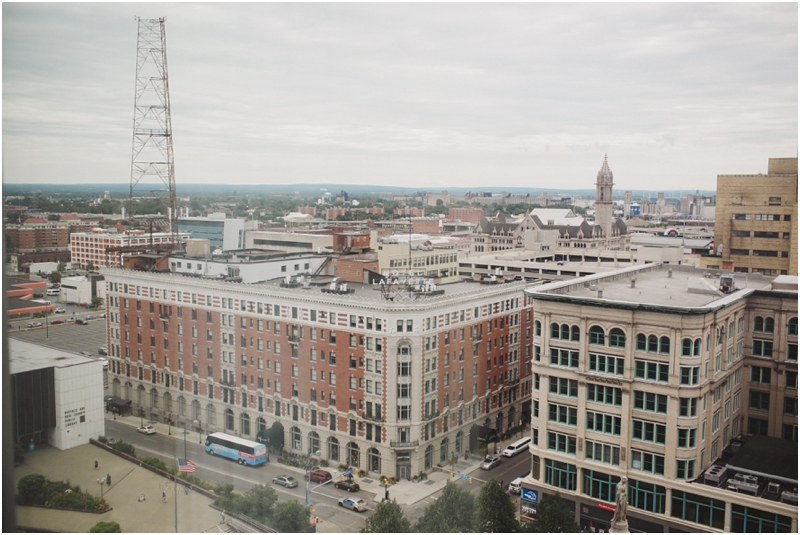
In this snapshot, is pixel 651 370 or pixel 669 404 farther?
pixel 651 370

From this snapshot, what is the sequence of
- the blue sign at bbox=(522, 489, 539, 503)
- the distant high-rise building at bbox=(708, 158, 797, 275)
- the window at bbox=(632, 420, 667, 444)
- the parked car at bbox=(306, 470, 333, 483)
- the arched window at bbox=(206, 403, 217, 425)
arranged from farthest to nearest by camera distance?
1. the distant high-rise building at bbox=(708, 158, 797, 275)
2. the arched window at bbox=(206, 403, 217, 425)
3. the parked car at bbox=(306, 470, 333, 483)
4. the blue sign at bbox=(522, 489, 539, 503)
5. the window at bbox=(632, 420, 667, 444)

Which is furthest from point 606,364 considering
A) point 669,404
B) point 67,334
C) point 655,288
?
point 67,334

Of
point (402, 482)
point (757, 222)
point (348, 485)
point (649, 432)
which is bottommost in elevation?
point (402, 482)

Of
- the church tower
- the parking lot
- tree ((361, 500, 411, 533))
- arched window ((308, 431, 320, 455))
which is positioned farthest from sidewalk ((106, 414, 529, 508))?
the church tower

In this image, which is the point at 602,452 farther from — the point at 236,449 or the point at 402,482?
the point at 236,449

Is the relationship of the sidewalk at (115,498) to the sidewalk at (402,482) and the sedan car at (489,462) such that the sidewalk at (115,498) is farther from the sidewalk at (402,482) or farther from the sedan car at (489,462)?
the sedan car at (489,462)

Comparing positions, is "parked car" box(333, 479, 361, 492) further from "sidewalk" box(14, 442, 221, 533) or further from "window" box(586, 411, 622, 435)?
"window" box(586, 411, 622, 435)
